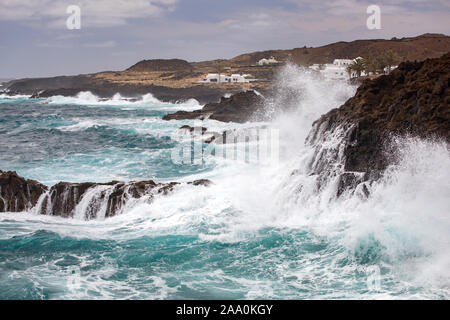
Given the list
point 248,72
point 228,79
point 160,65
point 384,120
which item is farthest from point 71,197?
point 160,65

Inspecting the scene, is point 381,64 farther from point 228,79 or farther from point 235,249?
point 235,249

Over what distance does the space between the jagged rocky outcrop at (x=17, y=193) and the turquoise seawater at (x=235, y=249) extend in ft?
1.30

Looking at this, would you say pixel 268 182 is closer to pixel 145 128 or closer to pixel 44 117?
pixel 145 128

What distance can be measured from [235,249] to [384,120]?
645 centimetres

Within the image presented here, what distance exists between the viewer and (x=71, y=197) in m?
14.7

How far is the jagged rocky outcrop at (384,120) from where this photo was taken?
1326cm

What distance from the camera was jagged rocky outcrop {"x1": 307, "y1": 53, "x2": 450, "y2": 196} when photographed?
522 inches

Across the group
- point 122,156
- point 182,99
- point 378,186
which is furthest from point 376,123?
point 182,99

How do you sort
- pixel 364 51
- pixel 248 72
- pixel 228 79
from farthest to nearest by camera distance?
pixel 364 51, pixel 248 72, pixel 228 79

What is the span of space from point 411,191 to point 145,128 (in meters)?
29.4

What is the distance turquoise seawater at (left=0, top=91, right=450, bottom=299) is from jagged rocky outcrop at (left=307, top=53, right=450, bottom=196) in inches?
37.0

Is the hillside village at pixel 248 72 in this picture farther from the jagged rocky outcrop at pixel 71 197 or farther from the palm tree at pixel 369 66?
the jagged rocky outcrop at pixel 71 197

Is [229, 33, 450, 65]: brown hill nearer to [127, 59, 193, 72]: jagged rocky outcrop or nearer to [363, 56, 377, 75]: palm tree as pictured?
[127, 59, 193, 72]: jagged rocky outcrop

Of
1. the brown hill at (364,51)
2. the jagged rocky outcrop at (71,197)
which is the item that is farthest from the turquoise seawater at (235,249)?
the brown hill at (364,51)
